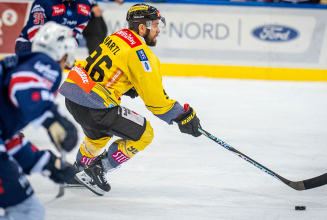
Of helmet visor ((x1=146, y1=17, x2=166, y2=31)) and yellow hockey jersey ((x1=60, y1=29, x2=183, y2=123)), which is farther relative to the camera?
helmet visor ((x1=146, y1=17, x2=166, y2=31))

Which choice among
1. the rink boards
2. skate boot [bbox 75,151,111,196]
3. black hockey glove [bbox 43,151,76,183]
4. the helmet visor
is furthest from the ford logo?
black hockey glove [bbox 43,151,76,183]

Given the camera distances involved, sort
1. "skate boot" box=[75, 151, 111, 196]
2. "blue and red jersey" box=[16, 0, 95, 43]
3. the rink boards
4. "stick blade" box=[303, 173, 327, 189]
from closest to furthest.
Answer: "stick blade" box=[303, 173, 327, 189], "skate boot" box=[75, 151, 111, 196], "blue and red jersey" box=[16, 0, 95, 43], the rink boards

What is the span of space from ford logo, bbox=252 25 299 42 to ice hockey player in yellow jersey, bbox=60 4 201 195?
3353mm

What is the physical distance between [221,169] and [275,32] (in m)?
3.25

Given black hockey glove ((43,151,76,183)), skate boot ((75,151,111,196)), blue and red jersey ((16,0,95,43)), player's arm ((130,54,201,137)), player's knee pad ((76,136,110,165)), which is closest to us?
black hockey glove ((43,151,76,183))

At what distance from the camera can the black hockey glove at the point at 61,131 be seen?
1357 mm

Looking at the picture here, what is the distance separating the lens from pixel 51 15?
146 inches

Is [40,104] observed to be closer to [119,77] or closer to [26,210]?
[26,210]

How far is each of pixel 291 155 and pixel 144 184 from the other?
4.24ft

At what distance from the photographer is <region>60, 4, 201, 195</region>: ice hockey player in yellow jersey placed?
7.64ft

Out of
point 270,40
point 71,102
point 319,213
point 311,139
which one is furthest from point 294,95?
point 71,102

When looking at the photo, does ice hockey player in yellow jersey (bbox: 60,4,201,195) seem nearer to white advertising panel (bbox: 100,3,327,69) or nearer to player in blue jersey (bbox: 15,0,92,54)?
player in blue jersey (bbox: 15,0,92,54)

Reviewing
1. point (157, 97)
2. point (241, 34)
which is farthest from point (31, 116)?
point (241, 34)

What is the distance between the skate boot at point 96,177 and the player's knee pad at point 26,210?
3.53ft
